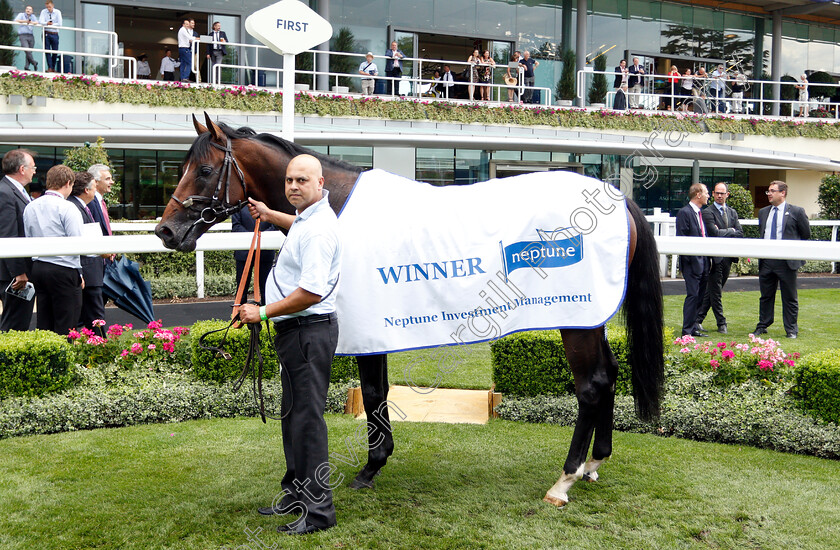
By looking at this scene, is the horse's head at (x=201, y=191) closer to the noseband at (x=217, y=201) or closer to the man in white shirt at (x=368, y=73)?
the noseband at (x=217, y=201)

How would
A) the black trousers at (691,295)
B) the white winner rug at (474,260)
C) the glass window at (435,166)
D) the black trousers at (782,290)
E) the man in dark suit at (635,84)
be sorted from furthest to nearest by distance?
1. the man in dark suit at (635,84)
2. the glass window at (435,166)
3. the black trousers at (691,295)
4. the black trousers at (782,290)
5. the white winner rug at (474,260)

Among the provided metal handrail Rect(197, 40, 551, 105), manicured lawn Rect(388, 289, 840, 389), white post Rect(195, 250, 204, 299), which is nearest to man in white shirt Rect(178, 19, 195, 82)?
metal handrail Rect(197, 40, 551, 105)

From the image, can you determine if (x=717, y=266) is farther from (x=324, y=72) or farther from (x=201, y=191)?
(x=324, y=72)

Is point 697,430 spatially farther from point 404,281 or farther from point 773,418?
point 404,281

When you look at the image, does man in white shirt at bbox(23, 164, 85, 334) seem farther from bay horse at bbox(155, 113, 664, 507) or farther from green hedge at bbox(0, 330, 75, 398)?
bay horse at bbox(155, 113, 664, 507)

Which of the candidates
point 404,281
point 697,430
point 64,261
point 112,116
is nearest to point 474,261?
point 404,281

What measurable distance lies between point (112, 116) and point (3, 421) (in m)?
11.7


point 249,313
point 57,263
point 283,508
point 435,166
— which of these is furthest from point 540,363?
point 435,166

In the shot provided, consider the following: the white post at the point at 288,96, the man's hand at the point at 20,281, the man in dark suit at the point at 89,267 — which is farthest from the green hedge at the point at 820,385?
the man's hand at the point at 20,281

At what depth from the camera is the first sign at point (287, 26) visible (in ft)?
17.6

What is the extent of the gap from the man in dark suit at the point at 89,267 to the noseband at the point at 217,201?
9.58ft

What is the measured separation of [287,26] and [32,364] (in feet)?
9.58

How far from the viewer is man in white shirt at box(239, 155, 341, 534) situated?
322 cm

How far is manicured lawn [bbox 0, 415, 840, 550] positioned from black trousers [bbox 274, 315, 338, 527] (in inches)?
6.9
